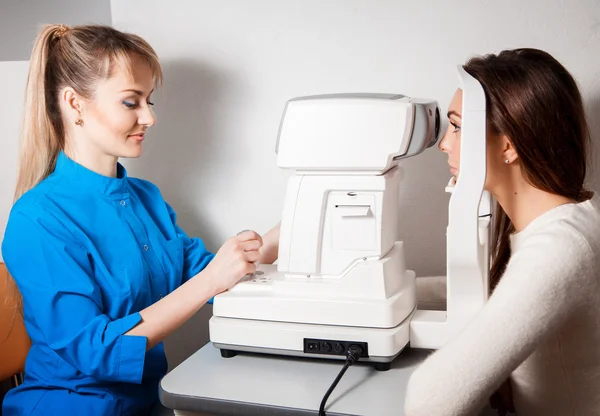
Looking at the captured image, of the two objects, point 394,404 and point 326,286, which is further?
point 326,286

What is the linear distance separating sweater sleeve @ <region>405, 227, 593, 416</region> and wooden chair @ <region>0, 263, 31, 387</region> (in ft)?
3.37

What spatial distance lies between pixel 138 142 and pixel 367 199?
0.63m

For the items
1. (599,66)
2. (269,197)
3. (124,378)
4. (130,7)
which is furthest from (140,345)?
(599,66)

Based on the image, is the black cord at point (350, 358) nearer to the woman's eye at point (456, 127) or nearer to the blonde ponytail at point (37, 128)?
the woman's eye at point (456, 127)

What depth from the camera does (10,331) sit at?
148cm

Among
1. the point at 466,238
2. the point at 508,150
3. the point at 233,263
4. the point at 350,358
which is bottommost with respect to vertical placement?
the point at 350,358

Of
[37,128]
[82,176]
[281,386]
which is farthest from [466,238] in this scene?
[37,128]

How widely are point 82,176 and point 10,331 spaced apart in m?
0.44

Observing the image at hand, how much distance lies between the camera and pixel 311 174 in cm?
122

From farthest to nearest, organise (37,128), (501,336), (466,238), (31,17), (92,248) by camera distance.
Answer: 1. (31,17)
2. (37,128)
3. (92,248)
4. (466,238)
5. (501,336)

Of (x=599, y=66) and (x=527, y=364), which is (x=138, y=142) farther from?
(x=599, y=66)

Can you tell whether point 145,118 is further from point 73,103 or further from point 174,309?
point 174,309

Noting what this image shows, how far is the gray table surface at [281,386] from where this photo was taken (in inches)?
41.1

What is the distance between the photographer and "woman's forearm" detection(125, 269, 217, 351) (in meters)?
1.27
